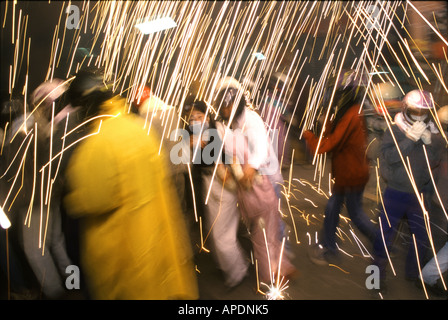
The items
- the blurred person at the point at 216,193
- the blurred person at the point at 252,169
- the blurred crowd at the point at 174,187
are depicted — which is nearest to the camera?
the blurred crowd at the point at 174,187

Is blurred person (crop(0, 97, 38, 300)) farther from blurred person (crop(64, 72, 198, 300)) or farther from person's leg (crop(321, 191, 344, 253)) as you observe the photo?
person's leg (crop(321, 191, 344, 253))

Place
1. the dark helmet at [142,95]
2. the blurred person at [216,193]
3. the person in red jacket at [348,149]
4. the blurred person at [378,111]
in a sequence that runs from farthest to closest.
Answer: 1. the blurred person at [378,111]
2. the dark helmet at [142,95]
3. the person in red jacket at [348,149]
4. the blurred person at [216,193]

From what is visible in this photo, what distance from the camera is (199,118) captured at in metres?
2.61

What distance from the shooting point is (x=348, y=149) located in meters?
2.84

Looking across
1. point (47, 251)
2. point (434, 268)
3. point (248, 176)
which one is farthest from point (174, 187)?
point (434, 268)

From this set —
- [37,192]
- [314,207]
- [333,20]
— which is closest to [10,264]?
[37,192]

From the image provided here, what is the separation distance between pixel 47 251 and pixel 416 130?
9.63 ft

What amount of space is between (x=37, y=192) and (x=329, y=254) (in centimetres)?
254

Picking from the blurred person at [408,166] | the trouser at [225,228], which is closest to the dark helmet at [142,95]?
the trouser at [225,228]

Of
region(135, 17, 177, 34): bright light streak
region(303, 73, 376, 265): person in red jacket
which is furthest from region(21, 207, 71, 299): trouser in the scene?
region(135, 17, 177, 34): bright light streak

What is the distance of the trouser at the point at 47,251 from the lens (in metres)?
2.43

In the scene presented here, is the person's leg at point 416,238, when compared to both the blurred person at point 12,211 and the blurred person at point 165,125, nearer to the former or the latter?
the blurred person at point 165,125

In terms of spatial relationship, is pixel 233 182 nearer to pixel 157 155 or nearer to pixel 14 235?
pixel 157 155

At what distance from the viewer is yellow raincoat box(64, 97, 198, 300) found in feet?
5.56
